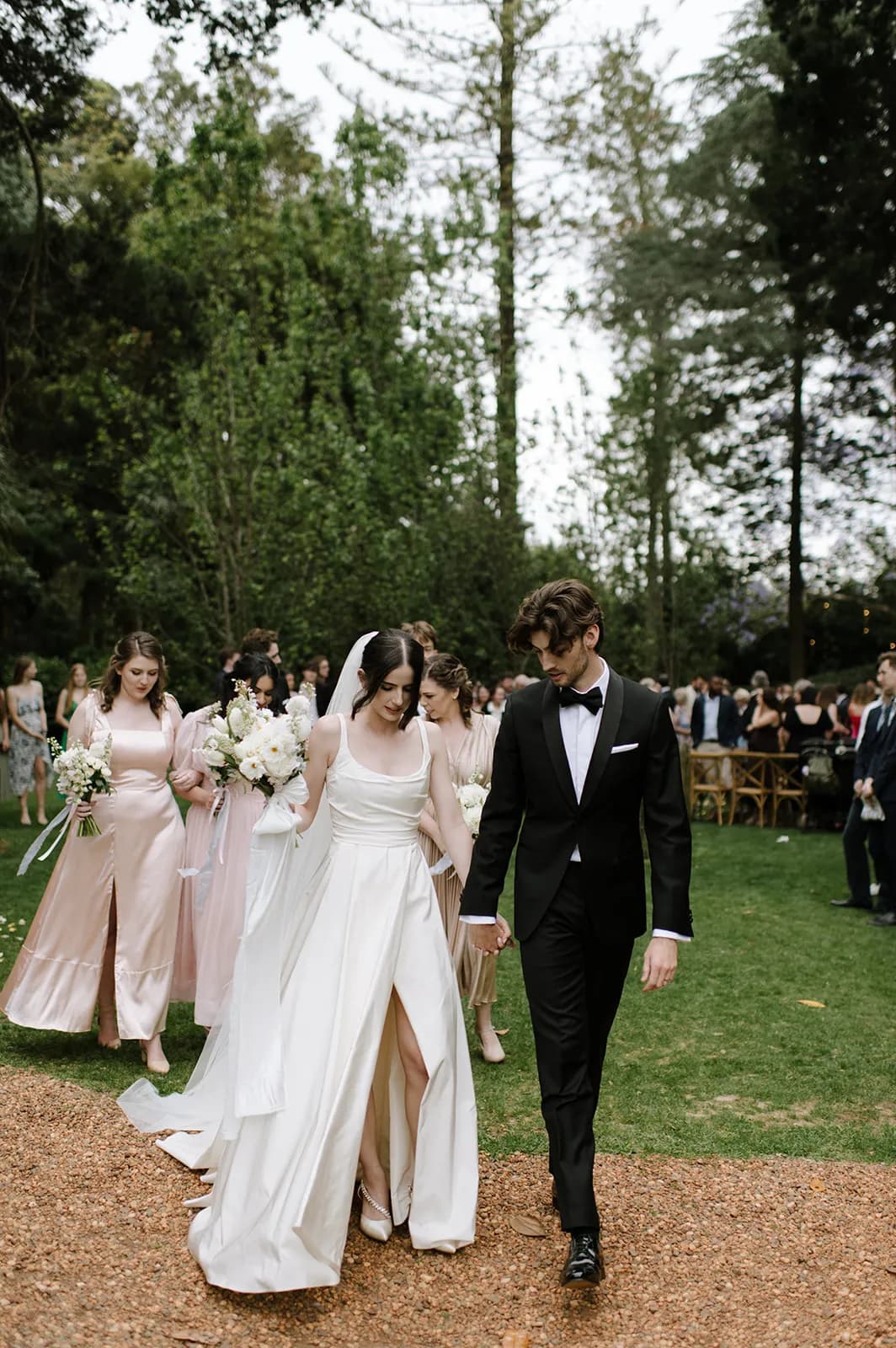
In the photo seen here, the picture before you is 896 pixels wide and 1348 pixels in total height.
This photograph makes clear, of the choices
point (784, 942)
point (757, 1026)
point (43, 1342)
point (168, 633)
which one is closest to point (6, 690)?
point (168, 633)

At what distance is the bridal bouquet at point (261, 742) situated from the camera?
4879 mm

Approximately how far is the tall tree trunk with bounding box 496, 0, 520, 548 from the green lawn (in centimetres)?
1138

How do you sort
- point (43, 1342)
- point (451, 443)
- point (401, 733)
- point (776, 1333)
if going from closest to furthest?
1. point (43, 1342)
2. point (776, 1333)
3. point (401, 733)
4. point (451, 443)

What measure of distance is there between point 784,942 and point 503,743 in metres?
6.57

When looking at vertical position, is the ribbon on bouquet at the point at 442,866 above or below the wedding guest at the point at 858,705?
below

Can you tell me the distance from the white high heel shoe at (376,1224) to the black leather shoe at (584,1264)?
689 mm

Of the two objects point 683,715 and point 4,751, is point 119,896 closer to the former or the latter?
point 4,751

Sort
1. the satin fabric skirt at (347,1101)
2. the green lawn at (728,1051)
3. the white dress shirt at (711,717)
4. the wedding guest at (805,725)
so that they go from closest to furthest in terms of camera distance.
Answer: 1. the satin fabric skirt at (347,1101)
2. the green lawn at (728,1051)
3. the wedding guest at (805,725)
4. the white dress shirt at (711,717)

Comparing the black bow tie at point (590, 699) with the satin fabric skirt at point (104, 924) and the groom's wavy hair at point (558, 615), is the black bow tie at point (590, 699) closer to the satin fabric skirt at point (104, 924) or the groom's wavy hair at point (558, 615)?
the groom's wavy hair at point (558, 615)

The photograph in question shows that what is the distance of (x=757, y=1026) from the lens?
761 cm

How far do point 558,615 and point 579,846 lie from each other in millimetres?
746

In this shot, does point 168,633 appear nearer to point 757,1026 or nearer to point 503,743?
point 757,1026

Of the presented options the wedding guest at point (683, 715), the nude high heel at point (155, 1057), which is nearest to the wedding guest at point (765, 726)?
the wedding guest at point (683, 715)

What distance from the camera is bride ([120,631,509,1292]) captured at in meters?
4.04
